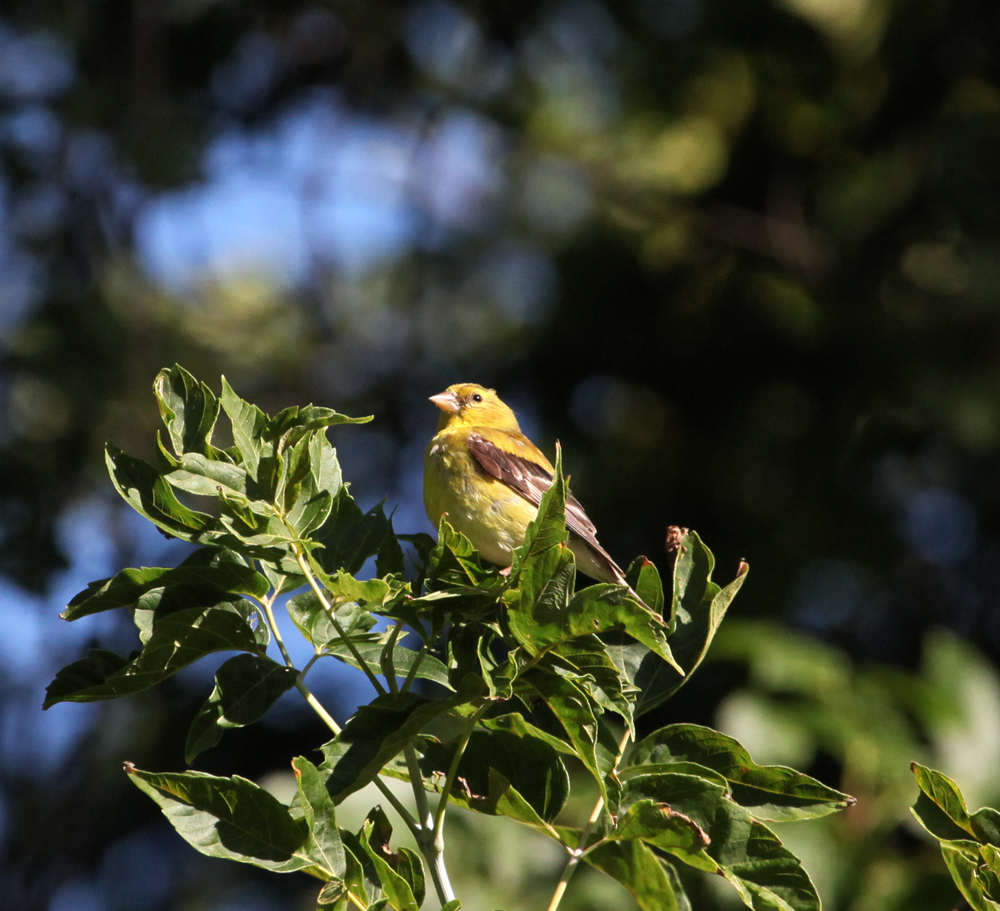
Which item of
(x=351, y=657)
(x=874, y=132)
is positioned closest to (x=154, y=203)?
(x=874, y=132)

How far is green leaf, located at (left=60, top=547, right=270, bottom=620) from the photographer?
83.0 inches

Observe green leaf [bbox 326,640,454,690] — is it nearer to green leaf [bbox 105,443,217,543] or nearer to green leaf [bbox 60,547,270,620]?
green leaf [bbox 60,547,270,620]

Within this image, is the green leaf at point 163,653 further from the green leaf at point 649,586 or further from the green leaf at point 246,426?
the green leaf at point 649,586

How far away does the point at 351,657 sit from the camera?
2324 mm

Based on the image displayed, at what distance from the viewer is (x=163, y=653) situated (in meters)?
2.10

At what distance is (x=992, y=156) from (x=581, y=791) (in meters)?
5.27

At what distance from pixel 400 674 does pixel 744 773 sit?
679 millimetres

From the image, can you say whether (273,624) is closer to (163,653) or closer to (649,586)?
(163,653)

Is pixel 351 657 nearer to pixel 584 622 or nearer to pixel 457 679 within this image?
pixel 457 679

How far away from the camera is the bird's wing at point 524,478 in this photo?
429 centimetres

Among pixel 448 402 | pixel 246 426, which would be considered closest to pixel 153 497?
pixel 246 426

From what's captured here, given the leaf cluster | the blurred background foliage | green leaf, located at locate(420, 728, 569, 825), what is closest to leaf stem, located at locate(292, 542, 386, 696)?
the leaf cluster

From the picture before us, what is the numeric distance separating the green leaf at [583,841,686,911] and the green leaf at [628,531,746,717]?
315 mm

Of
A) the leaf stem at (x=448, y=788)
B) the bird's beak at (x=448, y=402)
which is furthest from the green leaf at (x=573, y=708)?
the bird's beak at (x=448, y=402)
